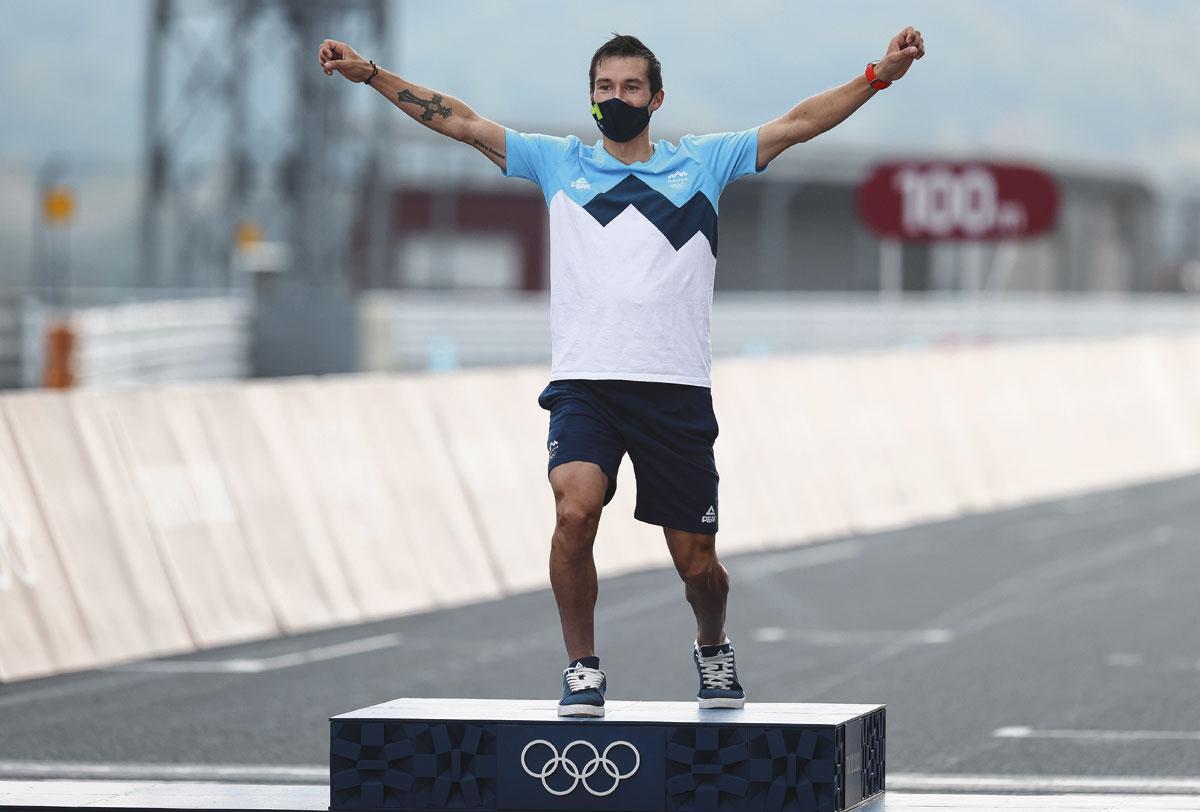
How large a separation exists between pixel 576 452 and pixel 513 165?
935 mm

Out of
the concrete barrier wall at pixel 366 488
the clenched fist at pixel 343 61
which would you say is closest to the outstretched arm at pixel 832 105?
the clenched fist at pixel 343 61

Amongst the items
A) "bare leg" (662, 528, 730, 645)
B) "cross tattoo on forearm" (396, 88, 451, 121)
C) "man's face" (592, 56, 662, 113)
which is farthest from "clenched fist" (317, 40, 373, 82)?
"bare leg" (662, 528, 730, 645)

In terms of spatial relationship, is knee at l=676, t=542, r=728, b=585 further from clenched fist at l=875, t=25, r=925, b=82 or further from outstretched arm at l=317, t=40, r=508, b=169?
clenched fist at l=875, t=25, r=925, b=82

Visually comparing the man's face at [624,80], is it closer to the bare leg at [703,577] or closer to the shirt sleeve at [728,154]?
the shirt sleeve at [728,154]

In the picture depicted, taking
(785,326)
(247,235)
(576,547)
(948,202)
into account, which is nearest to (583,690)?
(576,547)

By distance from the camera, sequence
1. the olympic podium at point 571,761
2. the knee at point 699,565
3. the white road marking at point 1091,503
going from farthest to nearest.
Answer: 1. the white road marking at point 1091,503
2. the knee at point 699,565
3. the olympic podium at point 571,761

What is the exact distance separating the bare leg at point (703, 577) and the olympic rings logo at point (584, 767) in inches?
27.4

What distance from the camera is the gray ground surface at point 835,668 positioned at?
29.1ft

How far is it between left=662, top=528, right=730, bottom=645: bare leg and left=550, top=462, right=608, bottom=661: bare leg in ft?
0.84

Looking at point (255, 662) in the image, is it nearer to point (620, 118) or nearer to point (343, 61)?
point (343, 61)

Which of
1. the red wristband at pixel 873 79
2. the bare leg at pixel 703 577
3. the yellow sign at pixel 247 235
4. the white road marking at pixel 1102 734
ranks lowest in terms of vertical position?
the white road marking at pixel 1102 734

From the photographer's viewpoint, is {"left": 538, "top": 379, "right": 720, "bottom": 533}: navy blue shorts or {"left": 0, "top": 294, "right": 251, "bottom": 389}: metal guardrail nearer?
{"left": 538, "top": 379, "right": 720, "bottom": 533}: navy blue shorts

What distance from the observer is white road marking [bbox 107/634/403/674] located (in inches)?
441

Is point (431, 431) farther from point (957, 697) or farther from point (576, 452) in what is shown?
point (576, 452)
